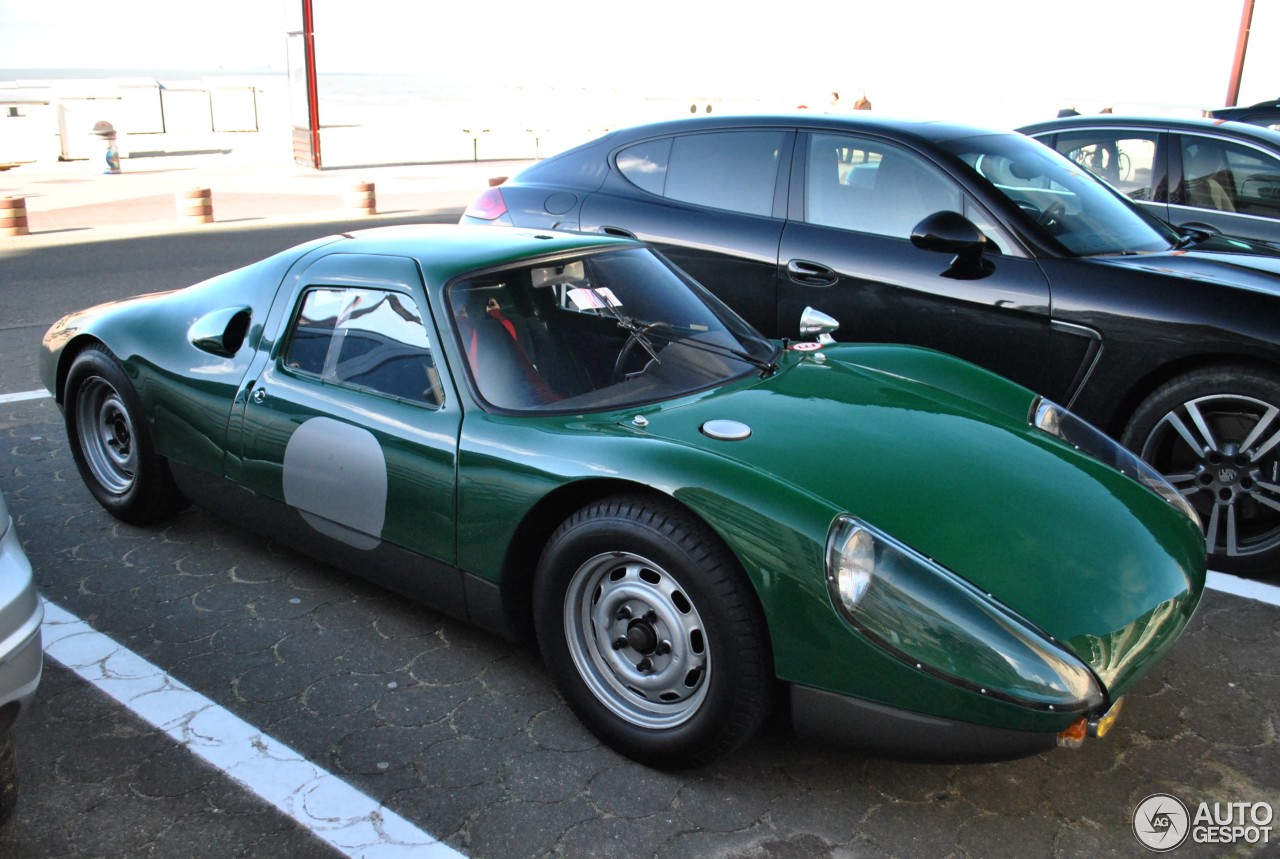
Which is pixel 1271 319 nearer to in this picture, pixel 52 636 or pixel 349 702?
pixel 349 702

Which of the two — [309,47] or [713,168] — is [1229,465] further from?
[309,47]

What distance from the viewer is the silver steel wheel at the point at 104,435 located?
175 inches

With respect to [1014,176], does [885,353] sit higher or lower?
lower

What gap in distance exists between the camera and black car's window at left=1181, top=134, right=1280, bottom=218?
652 cm

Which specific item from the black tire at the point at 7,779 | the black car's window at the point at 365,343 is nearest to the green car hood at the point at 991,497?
the black car's window at the point at 365,343

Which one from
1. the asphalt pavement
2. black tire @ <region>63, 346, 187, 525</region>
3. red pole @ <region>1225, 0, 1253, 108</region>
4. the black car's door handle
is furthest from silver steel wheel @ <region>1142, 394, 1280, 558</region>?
red pole @ <region>1225, 0, 1253, 108</region>

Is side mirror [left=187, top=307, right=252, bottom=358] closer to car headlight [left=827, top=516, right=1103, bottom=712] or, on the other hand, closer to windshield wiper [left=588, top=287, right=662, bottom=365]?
windshield wiper [left=588, top=287, right=662, bottom=365]

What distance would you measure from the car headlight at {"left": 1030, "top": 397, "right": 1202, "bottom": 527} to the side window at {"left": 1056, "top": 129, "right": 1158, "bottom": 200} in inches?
156

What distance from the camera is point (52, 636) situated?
3.57 m

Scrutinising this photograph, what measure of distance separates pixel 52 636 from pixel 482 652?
1.44 m

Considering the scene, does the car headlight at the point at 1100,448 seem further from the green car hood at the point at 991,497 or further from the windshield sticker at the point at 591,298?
the windshield sticker at the point at 591,298

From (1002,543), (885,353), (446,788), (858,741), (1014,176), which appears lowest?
(446,788)

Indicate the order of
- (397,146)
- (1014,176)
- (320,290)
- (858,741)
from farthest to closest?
1. (397,146)
2. (1014,176)
3. (320,290)
4. (858,741)

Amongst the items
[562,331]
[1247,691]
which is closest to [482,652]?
[562,331]
